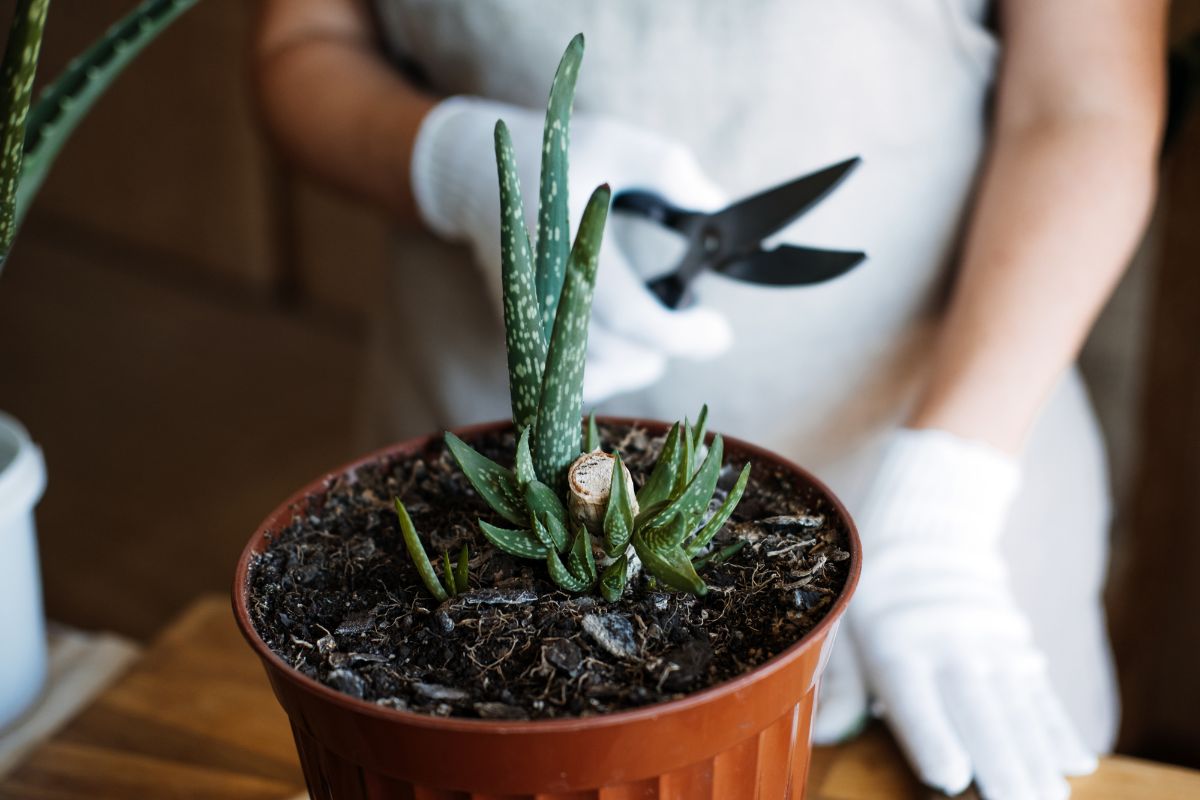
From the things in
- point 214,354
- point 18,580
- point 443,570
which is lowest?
point 214,354

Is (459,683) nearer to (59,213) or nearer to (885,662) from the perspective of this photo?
(885,662)

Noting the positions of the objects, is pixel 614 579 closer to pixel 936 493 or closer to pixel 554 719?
pixel 554 719

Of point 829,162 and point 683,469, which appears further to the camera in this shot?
point 829,162

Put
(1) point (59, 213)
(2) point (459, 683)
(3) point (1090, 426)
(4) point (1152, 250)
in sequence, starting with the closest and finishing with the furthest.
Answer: (2) point (459, 683)
(3) point (1090, 426)
(4) point (1152, 250)
(1) point (59, 213)

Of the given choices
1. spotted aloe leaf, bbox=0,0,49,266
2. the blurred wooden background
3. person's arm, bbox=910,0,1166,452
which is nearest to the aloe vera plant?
spotted aloe leaf, bbox=0,0,49,266

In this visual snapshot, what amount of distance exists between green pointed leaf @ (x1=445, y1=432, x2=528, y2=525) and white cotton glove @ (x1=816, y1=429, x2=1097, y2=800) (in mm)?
271

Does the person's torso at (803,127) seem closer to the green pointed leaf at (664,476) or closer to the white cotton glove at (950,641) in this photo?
the white cotton glove at (950,641)

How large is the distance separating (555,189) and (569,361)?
0.21 feet

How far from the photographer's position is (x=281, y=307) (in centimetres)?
275

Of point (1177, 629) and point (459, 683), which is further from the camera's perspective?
point (1177, 629)

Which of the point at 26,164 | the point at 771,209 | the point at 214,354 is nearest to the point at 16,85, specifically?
the point at 26,164

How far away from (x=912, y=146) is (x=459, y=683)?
60 cm

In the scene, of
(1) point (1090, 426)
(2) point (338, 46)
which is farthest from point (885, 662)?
(2) point (338, 46)

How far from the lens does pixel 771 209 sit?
1.89 feet
